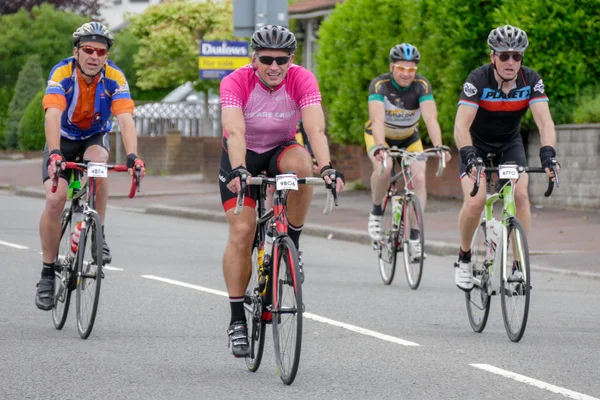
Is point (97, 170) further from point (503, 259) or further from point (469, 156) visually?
point (503, 259)

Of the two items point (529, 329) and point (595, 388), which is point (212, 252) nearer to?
point (529, 329)

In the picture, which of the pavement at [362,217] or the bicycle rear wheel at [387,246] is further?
the pavement at [362,217]

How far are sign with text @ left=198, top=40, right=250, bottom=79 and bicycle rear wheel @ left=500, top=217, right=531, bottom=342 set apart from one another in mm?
13134

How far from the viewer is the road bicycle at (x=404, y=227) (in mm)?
11133

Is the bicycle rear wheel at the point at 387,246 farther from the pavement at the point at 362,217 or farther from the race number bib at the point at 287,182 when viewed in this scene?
the race number bib at the point at 287,182

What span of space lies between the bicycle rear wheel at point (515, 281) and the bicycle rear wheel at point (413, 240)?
2.78m

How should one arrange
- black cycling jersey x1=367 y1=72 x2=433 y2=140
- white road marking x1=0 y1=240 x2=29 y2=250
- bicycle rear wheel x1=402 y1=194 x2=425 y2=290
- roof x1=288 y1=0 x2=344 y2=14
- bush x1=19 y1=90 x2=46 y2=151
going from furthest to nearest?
bush x1=19 y1=90 x2=46 y2=151
roof x1=288 y1=0 x2=344 y2=14
white road marking x1=0 y1=240 x2=29 y2=250
black cycling jersey x1=367 y1=72 x2=433 y2=140
bicycle rear wheel x1=402 y1=194 x2=425 y2=290

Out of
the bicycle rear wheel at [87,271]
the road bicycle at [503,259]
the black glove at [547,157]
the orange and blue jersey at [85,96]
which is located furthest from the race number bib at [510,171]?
the bicycle rear wheel at [87,271]

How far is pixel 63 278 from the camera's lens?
8.52m

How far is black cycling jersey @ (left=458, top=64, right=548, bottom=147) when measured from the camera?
8.60 m

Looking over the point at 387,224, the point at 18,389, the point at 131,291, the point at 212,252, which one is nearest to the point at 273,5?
the point at 212,252

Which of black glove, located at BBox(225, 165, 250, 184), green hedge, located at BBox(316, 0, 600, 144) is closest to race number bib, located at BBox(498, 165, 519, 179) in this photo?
black glove, located at BBox(225, 165, 250, 184)

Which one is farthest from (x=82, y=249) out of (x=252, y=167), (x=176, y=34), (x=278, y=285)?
(x=176, y=34)

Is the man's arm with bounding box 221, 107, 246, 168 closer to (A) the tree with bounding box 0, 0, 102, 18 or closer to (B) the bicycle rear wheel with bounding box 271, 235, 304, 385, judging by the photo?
(B) the bicycle rear wheel with bounding box 271, 235, 304, 385
